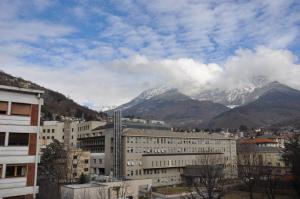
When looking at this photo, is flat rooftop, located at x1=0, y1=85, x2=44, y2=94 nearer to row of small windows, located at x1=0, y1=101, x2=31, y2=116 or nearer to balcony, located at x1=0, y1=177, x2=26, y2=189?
row of small windows, located at x1=0, y1=101, x2=31, y2=116

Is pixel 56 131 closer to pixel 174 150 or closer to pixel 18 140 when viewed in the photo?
pixel 174 150

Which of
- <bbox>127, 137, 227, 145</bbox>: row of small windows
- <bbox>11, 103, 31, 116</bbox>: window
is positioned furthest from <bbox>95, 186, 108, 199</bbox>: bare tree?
<bbox>11, 103, 31, 116</bbox>: window

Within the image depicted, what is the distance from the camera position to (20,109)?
76.4ft

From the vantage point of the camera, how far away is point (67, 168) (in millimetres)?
66375

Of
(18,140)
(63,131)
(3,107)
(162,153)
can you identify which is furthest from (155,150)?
(3,107)

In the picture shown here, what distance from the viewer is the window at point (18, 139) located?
885 inches

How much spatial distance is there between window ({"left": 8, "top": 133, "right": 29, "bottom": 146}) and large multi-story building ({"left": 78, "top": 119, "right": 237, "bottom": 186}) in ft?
155

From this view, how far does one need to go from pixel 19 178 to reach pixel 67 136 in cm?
8826

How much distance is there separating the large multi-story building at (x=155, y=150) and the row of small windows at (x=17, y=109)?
4750 cm

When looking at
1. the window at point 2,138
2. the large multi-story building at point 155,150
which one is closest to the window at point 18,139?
the window at point 2,138

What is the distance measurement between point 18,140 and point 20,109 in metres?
2.21

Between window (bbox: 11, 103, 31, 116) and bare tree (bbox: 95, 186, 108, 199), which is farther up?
window (bbox: 11, 103, 31, 116)

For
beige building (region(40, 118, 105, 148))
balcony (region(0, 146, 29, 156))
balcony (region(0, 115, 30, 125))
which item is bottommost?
balcony (region(0, 146, 29, 156))

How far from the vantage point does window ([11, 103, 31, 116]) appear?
22.9m
